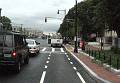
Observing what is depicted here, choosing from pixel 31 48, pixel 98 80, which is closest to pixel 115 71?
pixel 98 80

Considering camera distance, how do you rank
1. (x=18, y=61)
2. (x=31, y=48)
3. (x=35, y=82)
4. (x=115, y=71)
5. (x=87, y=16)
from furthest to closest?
(x=87, y=16), (x=31, y=48), (x=18, y=61), (x=115, y=71), (x=35, y=82)

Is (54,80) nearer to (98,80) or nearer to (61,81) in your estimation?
(61,81)

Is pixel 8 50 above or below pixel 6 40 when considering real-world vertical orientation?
below

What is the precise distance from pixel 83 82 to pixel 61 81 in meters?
0.90

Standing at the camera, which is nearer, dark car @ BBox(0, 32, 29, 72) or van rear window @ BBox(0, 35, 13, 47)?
dark car @ BBox(0, 32, 29, 72)

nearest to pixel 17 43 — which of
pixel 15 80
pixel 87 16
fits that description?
pixel 15 80

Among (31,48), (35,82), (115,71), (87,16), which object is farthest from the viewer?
(87,16)

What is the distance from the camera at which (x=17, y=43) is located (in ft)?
62.0

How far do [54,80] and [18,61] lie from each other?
3.85m

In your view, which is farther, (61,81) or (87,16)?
(87,16)

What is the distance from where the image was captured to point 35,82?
48.0ft

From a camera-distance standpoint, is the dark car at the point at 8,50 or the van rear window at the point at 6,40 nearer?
the dark car at the point at 8,50

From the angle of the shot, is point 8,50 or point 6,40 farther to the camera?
point 6,40

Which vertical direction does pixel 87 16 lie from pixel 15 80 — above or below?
above
